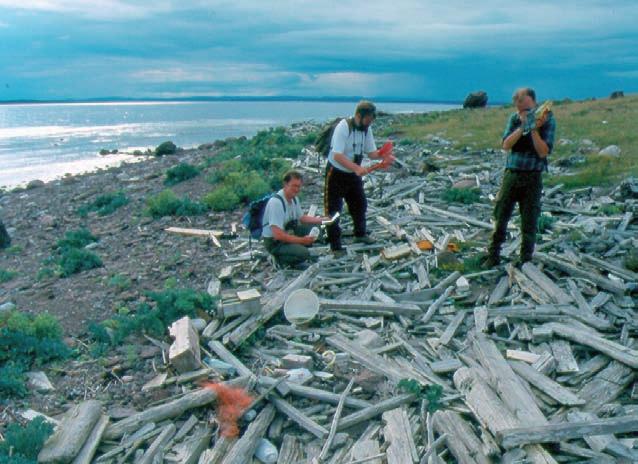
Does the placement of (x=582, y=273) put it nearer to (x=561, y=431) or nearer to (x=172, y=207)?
(x=561, y=431)

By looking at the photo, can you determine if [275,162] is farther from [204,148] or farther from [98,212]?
[204,148]

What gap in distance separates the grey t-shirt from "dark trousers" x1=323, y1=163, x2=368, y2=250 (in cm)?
65

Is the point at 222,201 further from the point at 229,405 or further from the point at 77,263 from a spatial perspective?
the point at 229,405

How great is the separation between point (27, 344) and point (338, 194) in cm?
526

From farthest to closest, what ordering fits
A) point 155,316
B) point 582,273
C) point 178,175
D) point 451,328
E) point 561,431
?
point 178,175 < point 582,273 < point 155,316 < point 451,328 < point 561,431

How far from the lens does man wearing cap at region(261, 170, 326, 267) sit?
9.20 meters

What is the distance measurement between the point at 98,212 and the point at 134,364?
40.1ft

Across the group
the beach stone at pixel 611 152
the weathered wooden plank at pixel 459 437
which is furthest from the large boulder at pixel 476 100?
the weathered wooden plank at pixel 459 437

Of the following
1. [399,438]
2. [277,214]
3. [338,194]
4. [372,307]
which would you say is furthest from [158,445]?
[338,194]

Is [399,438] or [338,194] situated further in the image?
[338,194]

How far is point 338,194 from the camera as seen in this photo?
988 centimetres

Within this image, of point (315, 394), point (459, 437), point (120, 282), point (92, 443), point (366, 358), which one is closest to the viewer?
point (459, 437)

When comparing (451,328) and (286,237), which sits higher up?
(286,237)

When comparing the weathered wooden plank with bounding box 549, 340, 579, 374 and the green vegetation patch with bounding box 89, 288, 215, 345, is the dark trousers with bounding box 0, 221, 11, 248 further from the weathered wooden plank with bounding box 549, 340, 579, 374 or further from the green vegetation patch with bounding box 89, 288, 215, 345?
the weathered wooden plank with bounding box 549, 340, 579, 374
